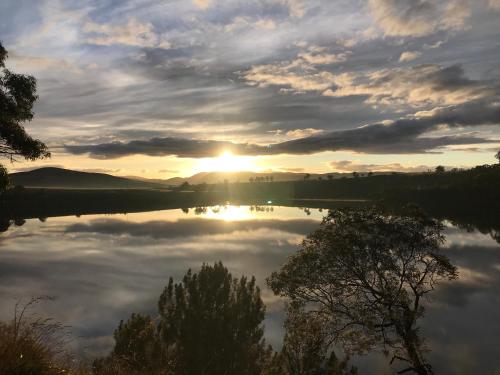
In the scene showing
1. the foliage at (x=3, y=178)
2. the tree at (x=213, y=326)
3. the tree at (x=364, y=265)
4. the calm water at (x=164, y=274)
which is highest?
the foliage at (x=3, y=178)

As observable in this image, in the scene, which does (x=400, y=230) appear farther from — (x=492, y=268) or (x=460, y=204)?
(x=460, y=204)

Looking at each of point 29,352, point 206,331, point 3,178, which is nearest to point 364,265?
point 206,331

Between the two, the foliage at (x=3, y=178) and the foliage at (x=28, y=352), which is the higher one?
the foliage at (x=3, y=178)

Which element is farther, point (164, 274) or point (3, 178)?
point (164, 274)

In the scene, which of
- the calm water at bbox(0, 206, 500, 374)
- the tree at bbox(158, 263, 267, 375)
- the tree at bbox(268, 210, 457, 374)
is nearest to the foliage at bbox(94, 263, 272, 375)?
the tree at bbox(158, 263, 267, 375)

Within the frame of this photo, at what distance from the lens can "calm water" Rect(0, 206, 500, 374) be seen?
35.9 m

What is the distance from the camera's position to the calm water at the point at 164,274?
35.9 meters

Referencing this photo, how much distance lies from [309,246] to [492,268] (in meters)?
55.5

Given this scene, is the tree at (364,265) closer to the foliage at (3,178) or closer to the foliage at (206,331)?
the foliage at (206,331)

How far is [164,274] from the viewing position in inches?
2579

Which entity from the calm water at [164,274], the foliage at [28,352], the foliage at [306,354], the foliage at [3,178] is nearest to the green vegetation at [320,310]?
the foliage at [306,354]

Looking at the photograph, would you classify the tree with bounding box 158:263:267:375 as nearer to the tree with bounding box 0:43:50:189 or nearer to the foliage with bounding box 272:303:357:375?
the foliage with bounding box 272:303:357:375

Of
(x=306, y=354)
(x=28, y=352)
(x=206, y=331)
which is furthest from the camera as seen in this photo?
(x=206, y=331)

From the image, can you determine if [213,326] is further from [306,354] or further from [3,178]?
[3,178]
